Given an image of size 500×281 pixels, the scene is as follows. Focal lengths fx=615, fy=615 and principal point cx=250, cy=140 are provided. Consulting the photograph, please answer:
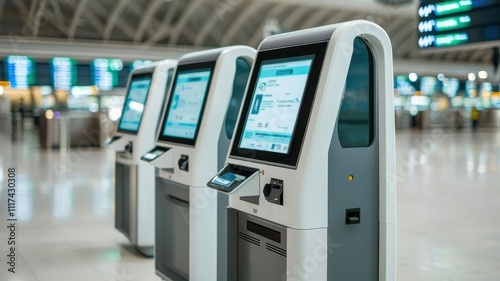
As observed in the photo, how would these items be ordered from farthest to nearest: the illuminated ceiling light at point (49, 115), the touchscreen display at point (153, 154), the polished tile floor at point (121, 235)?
1. the illuminated ceiling light at point (49, 115)
2. the polished tile floor at point (121, 235)
3. the touchscreen display at point (153, 154)

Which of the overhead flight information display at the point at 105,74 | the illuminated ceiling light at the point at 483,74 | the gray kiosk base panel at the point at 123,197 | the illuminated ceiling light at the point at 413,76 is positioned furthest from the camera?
the illuminated ceiling light at the point at 483,74

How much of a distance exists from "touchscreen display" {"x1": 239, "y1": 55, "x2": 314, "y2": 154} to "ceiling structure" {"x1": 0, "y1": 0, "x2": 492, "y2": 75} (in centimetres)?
2416

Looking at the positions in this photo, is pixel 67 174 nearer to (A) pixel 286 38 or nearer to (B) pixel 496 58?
(B) pixel 496 58

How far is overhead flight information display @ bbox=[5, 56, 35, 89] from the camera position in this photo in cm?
2259

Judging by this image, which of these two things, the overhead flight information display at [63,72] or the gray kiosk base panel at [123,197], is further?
the overhead flight information display at [63,72]

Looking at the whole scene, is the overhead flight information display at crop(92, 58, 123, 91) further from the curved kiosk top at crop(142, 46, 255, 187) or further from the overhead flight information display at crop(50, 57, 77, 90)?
the curved kiosk top at crop(142, 46, 255, 187)

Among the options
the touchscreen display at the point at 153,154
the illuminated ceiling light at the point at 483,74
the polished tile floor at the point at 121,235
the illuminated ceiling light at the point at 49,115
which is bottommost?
the polished tile floor at the point at 121,235

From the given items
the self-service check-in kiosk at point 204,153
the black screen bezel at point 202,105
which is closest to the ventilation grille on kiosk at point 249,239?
the self-service check-in kiosk at point 204,153

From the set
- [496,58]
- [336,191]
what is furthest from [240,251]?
[496,58]

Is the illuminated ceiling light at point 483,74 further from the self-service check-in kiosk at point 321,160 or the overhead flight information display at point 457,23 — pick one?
the self-service check-in kiosk at point 321,160

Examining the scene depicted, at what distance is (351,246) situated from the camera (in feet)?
10.2

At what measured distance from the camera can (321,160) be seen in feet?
9.55

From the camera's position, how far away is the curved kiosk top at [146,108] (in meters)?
5.99

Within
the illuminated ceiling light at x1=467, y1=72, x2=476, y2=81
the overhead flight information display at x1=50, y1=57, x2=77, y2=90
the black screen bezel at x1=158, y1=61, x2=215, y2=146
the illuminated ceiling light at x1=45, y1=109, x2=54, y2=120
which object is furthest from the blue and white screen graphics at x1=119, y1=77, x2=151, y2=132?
the illuminated ceiling light at x1=467, y1=72, x2=476, y2=81
